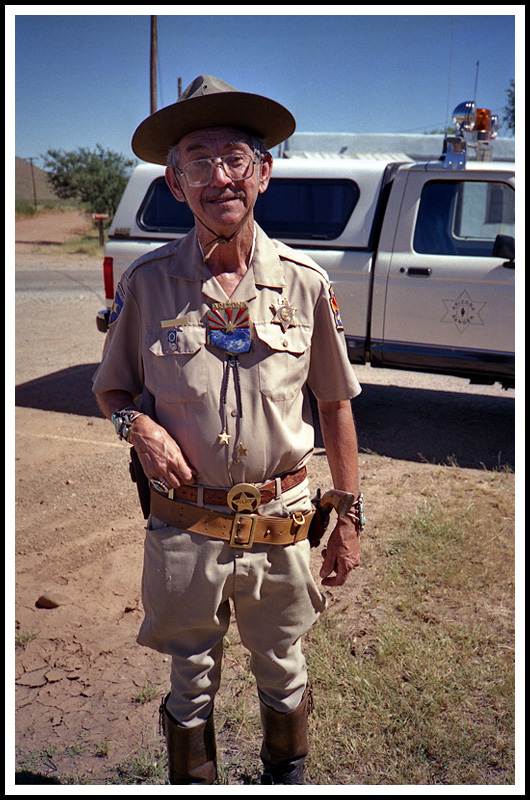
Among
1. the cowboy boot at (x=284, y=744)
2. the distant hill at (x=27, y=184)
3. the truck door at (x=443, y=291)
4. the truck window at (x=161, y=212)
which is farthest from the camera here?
the distant hill at (x=27, y=184)

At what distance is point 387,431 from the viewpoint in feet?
19.1

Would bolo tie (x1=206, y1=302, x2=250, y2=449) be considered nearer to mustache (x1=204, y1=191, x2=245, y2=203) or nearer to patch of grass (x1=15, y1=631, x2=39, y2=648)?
A: mustache (x1=204, y1=191, x2=245, y2=203)

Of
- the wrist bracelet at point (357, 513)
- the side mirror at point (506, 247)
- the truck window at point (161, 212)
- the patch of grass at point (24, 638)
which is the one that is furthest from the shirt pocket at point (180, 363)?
the truck window at point (161, 212)

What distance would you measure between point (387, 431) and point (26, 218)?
45.7 meters

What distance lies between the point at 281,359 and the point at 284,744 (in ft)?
4.08

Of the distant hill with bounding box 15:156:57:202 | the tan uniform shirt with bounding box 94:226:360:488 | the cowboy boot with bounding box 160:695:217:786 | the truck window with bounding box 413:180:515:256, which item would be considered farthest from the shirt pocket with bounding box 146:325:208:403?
the distant hill with bounding box 15:156:57:202

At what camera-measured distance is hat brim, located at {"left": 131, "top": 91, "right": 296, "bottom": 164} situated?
1.86 metres

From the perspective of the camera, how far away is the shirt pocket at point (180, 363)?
73.0 inches

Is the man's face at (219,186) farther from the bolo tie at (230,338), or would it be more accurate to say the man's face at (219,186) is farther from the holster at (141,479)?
the holster at (141,479)

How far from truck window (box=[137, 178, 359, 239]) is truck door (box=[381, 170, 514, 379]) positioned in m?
0.51

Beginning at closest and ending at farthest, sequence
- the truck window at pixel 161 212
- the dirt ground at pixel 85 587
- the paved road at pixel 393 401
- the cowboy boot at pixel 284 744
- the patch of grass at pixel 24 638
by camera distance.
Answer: the cowboy boot at pixel 284 744, the dirt ground at pixel 85 587, the patch of grass at pixel 24 638, the paved road at pixel 393 401, the truck window at pixel 161 212

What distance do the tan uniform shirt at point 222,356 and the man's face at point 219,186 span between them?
12 cm

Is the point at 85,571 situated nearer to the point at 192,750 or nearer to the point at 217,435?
the point at 192,750

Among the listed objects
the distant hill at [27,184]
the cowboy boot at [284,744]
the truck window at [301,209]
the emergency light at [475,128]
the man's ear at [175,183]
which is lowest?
the cowboy boot at [284,744]
